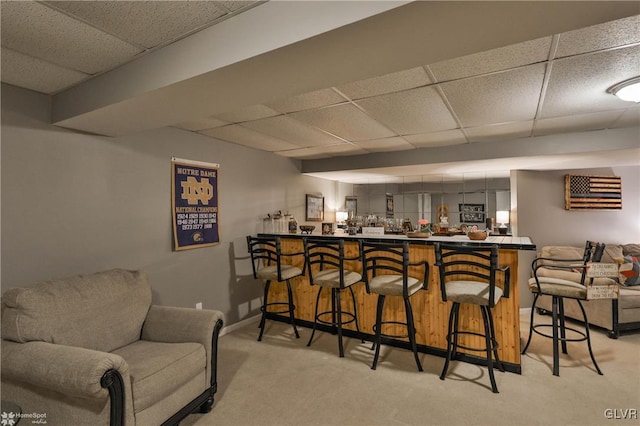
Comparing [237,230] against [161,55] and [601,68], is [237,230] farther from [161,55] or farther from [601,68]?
[601,68]

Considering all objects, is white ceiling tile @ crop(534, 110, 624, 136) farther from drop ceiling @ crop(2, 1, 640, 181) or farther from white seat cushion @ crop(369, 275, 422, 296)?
white seat cushion @ crop(369, 275, 422, 296)

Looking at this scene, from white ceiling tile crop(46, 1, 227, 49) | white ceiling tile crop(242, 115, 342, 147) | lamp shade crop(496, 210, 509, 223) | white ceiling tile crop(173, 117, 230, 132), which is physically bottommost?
lamp shade crop(496, 210, 509, 223)

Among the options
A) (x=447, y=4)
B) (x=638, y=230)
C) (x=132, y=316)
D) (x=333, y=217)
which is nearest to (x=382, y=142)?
(x=333, y=217)

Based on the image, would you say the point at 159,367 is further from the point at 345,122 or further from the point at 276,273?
the point at 345,122

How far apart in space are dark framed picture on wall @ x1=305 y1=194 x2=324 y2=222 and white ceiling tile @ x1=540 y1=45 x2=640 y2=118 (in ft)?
11.7

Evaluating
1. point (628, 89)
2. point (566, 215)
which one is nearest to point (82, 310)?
point (628, 89)

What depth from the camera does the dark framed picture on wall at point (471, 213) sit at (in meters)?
6.02

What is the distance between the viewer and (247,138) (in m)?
3.90

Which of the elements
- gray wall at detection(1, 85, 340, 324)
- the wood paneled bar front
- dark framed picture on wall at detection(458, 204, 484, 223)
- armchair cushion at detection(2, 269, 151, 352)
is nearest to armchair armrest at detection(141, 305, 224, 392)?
armchair cushion at detection(2, 269, 151, 352)

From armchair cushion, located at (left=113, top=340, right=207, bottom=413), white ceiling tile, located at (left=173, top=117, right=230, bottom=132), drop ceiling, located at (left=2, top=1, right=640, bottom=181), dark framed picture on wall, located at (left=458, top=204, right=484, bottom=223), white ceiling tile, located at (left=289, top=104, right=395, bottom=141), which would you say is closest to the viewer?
drop ceiling, located at (left=2, top=1, right=640, bottom=181)

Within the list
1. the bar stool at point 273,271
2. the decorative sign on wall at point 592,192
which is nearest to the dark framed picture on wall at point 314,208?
the bar stool at point 273,271

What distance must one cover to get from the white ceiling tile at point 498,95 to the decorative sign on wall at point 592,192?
2.67 metres

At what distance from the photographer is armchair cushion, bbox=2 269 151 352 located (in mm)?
1925

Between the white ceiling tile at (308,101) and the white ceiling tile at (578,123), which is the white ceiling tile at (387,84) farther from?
the white ceiling tile at (578,123)
